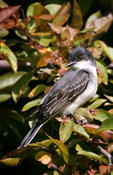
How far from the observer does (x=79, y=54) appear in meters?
2.48

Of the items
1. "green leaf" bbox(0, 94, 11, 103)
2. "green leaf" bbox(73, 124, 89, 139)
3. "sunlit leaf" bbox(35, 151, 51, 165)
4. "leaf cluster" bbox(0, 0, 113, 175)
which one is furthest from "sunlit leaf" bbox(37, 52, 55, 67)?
"sunlit leaf" bbox(35, 151, 51, 165)

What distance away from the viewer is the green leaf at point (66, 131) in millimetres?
1702

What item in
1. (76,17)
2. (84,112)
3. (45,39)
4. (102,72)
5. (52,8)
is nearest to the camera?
(84,112)

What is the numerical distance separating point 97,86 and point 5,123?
0.79 m

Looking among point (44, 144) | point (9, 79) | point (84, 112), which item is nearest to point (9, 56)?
point (9, 79)

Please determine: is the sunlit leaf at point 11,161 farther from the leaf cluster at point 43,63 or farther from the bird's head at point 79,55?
the bird's head at point 79,55

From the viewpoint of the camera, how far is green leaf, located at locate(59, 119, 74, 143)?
170 centimetres

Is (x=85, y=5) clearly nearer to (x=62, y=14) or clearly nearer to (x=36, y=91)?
(x=62, y=14)

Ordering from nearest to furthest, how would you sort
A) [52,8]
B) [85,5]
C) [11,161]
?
[11,161] → [52,8] → [85,5]

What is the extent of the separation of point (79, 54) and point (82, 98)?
0.39 m

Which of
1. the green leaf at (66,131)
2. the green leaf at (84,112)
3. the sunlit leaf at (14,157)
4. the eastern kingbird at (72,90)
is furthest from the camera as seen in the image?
the eastern kingbird at (72,90)

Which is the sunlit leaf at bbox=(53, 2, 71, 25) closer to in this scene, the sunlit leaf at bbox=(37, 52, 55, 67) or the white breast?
the sunlit leaf at bbox=(37, 52, 55, 67)

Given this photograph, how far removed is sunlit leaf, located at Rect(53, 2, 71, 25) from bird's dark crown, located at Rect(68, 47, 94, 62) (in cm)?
31

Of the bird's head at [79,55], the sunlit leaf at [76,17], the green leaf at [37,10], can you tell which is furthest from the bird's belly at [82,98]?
the green leaf at [37,10]
